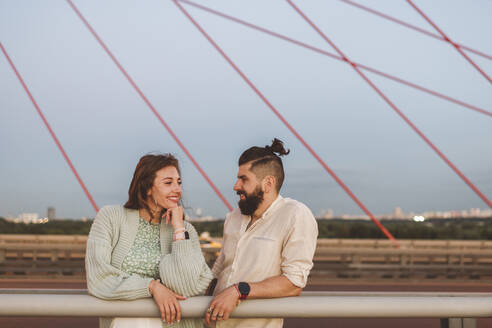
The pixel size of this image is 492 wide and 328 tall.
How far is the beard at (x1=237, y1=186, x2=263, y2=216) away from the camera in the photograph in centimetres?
215

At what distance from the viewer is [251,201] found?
216 cm

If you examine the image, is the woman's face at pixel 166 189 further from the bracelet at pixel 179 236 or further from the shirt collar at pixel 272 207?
the shirt collar at pixel 272 207

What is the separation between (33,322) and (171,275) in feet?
17.3

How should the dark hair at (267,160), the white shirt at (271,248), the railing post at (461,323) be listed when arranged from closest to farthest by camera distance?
the railing post at (461,323) → the white shirt at (271,248) → the dark hair at (267,160)

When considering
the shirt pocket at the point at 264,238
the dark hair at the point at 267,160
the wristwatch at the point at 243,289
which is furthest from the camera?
the dark hair at the point at 267,160

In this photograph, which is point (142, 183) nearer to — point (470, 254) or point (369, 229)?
point (470, 254)

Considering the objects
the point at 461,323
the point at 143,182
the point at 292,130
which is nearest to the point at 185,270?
the point at 143,182

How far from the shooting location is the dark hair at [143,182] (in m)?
2.12

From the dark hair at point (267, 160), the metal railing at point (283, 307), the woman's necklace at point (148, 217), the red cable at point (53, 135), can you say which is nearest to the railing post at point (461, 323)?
the metal railing at point (283, 307)

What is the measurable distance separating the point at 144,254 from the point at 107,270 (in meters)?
0.20

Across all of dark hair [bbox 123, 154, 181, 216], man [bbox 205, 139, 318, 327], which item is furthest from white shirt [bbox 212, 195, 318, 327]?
dark hair [bbox 123, 154, 181, 216]

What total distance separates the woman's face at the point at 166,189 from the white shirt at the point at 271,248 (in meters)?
0.31

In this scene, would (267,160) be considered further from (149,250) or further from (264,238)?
(149,250)

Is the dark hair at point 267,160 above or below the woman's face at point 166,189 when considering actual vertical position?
above
